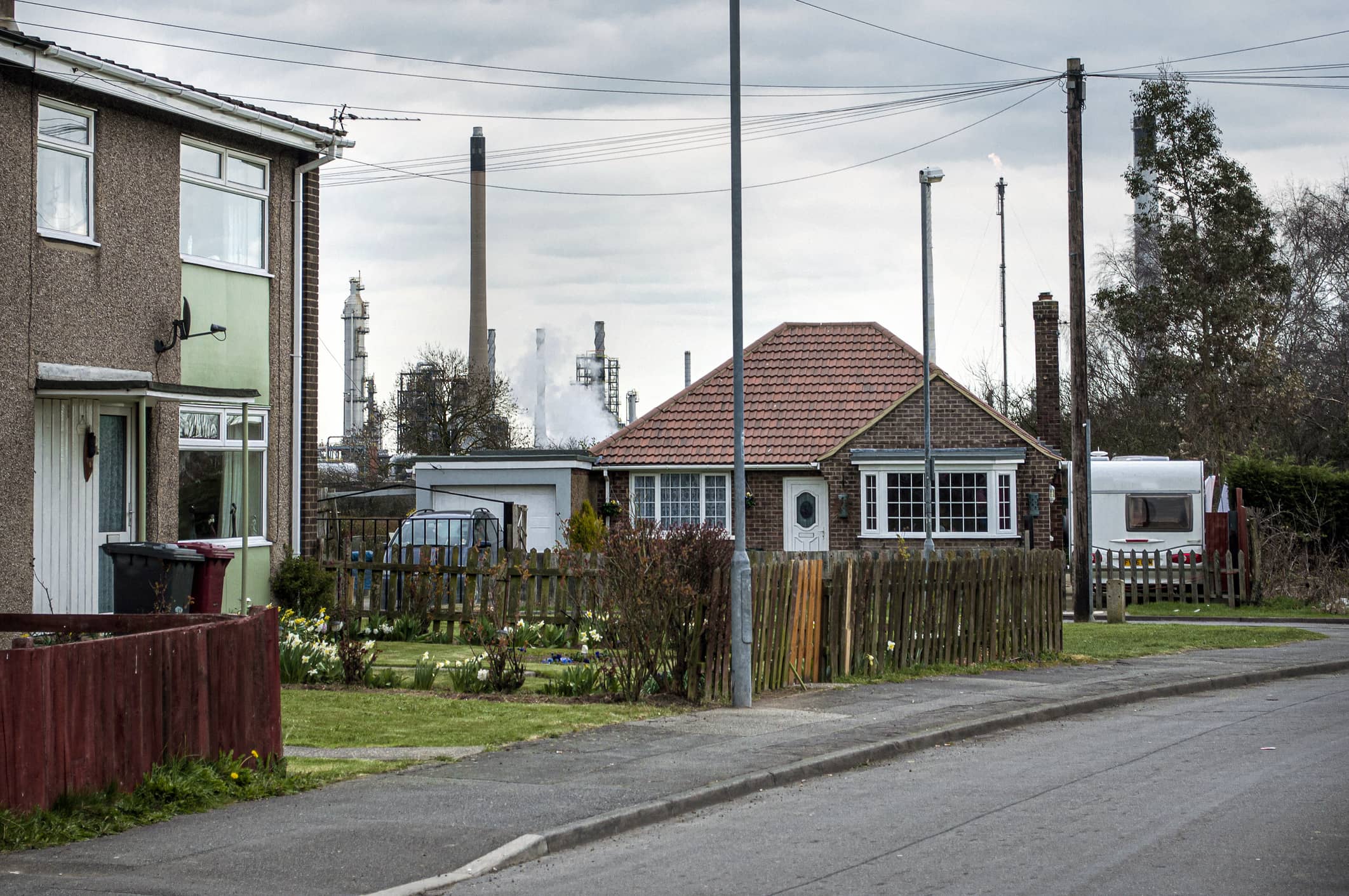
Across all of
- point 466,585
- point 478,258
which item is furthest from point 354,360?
point 466,585

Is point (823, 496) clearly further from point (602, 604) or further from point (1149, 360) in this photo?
point (602, 604)

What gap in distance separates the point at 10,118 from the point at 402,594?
7808mm

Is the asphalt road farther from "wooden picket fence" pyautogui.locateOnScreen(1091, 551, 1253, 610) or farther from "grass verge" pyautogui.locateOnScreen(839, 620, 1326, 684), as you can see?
"wooden picket fence" pyautogui.locateOnScreen(1091, 551, 1253, 610)

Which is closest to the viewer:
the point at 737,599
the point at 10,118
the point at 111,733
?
the point at 111,733

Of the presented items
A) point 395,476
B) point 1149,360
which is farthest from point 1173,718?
point 395,476

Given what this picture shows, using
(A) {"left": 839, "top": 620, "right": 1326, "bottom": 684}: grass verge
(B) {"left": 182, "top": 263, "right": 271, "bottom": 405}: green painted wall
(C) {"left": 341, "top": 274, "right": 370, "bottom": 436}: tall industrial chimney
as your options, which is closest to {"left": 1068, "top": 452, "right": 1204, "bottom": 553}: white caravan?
(A) {"left": 839, "top": 620, "right": 1326, "bottom": 684}: grass verge

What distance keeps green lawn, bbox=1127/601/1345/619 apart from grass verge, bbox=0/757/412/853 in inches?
831

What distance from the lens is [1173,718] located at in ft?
43.6

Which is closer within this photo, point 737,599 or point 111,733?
point 111,733

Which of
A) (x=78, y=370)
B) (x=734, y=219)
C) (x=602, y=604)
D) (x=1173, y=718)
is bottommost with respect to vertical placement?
(x=1173, y=718)

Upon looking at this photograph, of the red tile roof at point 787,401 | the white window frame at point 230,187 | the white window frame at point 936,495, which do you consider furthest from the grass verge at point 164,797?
the red tile roof at point 787,401

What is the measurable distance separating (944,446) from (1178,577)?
559cm

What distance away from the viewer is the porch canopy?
15.0 m

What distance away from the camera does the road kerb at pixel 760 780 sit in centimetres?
715
